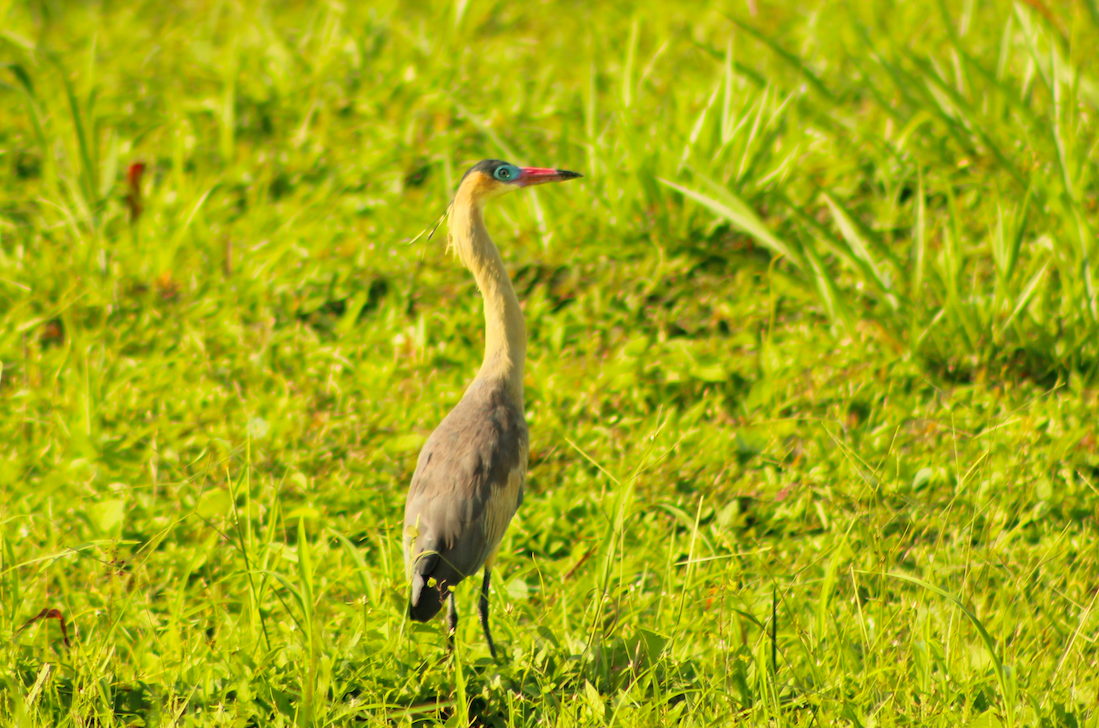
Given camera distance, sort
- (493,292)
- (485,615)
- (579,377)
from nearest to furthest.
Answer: (485,615)
(493,292)
(579,377)

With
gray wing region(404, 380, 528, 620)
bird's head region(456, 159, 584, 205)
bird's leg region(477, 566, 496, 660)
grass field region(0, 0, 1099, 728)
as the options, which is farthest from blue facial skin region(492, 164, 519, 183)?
bird's leg region(477, 566, 496, 660)

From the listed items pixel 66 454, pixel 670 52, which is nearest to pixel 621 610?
pixel 66 454

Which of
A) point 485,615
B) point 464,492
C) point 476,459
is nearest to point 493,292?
point 476,459

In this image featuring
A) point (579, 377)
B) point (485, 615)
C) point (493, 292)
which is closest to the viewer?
point (485, 615)

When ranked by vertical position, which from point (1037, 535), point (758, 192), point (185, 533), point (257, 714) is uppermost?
point (758, 192)

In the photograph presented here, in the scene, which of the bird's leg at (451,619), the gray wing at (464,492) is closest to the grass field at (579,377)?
the bird's leg at (451,619)

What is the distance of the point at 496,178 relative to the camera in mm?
3051

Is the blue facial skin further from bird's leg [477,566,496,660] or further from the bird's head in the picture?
bird's leg [477,566,496,660]

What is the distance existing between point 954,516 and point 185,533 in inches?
99.6

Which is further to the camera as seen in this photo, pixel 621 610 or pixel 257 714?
pixel 621 610

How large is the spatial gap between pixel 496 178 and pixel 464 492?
0.94m

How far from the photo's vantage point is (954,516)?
3.31 m

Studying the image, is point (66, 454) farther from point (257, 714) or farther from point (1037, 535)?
point (1037, 535)

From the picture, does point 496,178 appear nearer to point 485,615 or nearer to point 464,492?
point 464,492
